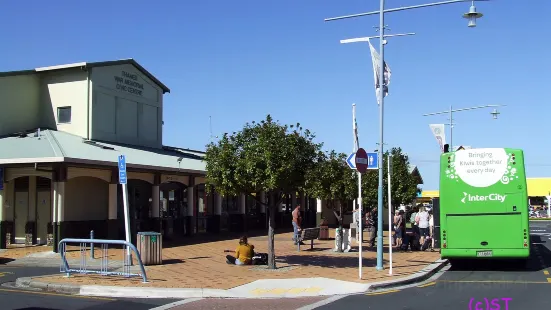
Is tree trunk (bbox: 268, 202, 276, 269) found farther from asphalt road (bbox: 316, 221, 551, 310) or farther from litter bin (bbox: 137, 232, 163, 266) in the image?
asphalt road (bbox: 316, 221, 551, 310)

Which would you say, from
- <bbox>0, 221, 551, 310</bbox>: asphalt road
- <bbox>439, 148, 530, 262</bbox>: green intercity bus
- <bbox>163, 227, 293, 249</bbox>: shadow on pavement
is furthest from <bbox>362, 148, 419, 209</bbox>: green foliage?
<bbox>0, 221, 551, 310</bbox>: asphalt road

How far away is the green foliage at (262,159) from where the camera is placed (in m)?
14.6

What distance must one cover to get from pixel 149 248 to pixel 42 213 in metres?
8.16

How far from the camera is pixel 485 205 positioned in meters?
15.3

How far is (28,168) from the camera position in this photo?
65.6 ft

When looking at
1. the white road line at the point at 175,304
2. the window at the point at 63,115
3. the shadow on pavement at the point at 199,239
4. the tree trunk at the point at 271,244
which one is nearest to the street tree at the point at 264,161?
the tree trunk at the point at 271,244

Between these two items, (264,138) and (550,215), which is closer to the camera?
(264,138)

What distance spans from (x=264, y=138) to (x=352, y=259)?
5.61 m

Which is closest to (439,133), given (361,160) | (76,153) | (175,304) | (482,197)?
(482,197)

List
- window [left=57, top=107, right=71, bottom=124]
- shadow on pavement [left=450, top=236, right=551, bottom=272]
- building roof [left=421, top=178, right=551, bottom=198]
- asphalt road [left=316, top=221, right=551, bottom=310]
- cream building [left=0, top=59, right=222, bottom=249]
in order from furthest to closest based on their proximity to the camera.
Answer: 1. building roof [left=421, top=178, right=551, bottom=198]
2. window [left=57, top=107, right=71, bottom=124]
3. cream building [left=0, top=59, right=222, bottom=249]
4. shadow on pavement [left=450, top=236, right=551, bottom=272]
5. asphalt road [left=316, top=221, right=551, bottom=310]

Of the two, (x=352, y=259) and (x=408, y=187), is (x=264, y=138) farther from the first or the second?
(x=408, y=187)

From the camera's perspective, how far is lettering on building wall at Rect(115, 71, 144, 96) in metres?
26.5

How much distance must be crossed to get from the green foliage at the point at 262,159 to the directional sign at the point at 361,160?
69.3 inches

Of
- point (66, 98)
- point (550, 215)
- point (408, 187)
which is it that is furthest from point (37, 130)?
point (550, 215)
